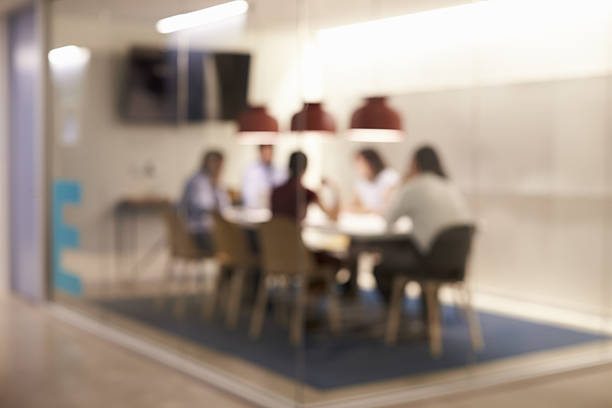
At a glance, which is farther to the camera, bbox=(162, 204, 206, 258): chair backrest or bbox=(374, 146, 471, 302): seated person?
bbox=(162, 204, 206, 258): chair backrest

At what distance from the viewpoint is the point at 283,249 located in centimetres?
534

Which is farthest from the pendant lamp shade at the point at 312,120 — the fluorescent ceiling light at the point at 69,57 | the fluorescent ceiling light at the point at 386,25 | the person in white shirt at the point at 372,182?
the fluorescent ceiling light at the point at 69,57

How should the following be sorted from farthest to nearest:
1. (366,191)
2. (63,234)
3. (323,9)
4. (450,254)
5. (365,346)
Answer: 1. (63,234)
2. (450,254)
3. (365,346)
4. (366,191)
5. (323,9)

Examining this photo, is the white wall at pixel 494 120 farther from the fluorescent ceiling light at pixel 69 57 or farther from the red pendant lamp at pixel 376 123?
the fluorescent ceiling light at pixel 69 57

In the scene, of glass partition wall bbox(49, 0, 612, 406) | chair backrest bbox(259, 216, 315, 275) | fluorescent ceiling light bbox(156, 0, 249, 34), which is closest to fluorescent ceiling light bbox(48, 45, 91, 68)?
glass partition wall bbox(49, 0, 612, 406)

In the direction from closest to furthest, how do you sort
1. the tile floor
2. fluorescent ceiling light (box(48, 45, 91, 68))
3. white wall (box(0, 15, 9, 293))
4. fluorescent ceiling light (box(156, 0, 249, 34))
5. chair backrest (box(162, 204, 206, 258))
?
1. the tile floor
2. fluorescent ceiling light (box(156, 0, 249, 34))
3. chair backrest (box(162, 204, 206, 258))
4. fluorescent ceiling light (box(48, 45, 91, 68))
5. white wall (box(0, 15, 9, 293))

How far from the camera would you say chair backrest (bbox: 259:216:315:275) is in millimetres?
5227

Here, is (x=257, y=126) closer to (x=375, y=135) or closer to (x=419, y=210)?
(x=375, y=135)

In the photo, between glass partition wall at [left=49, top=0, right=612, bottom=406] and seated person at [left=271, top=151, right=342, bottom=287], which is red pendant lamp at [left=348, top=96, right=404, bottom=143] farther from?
seated person at [left=271, top=151, right=342, bottom=287]

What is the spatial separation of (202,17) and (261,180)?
1280mm

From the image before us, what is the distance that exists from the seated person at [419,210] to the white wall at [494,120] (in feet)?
0.31

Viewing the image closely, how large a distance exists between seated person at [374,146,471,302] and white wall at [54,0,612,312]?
0.09 metres

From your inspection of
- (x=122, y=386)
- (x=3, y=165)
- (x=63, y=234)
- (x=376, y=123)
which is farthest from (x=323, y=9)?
(x=3, y=165)

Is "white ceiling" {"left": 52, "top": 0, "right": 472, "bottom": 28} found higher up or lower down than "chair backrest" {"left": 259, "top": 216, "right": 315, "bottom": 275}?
higher up
